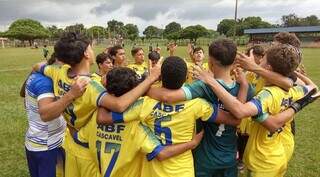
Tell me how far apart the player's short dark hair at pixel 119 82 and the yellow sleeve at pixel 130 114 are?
0.16m

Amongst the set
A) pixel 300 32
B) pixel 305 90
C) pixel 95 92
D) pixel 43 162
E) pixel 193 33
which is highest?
pixel 193 33

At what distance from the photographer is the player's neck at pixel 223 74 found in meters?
3.74

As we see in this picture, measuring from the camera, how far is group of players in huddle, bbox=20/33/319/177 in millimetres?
3535

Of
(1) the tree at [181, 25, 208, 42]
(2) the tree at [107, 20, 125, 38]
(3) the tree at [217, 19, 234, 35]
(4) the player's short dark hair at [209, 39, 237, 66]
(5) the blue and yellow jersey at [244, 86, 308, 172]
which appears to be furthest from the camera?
(2) the tree at [107, 20, 125, 38]

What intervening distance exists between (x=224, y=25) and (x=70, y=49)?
485 ft

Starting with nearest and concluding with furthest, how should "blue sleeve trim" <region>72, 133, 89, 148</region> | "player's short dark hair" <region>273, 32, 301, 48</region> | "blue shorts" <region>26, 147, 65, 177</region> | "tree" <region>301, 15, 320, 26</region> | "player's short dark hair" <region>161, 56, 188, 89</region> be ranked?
1. "player's short dark hair" <region>161, 56, 188, 89</region>
2. "blue sleeve trim" <region>72, 133, 89, 148</region>
3. "blue shorts" <region>26, 147, 65, 177</region>
4. "player's short dark hair" <region>273, 32, 301, 48</region>
5. "tree" <region>301, 15, 320, 26</region>

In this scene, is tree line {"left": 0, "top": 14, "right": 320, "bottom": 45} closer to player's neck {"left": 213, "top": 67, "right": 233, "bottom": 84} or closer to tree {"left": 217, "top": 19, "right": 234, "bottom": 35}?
tree {"left": 217, "top": 19, "right": 234, "bottom": 35}

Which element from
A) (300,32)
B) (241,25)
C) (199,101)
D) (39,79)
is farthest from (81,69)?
(241,25)

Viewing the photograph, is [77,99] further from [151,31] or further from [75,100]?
[151,31]

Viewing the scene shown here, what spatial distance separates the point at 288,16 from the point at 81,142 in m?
153

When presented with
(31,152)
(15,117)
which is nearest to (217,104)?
(31,152)

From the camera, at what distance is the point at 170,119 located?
354 cm

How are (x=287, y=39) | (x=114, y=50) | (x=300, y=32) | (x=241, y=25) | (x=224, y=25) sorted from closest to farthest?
(x=287, y=39), (x=114, y=50), (x=300, y=32), (x=241, y=25), (x=224, y=25)

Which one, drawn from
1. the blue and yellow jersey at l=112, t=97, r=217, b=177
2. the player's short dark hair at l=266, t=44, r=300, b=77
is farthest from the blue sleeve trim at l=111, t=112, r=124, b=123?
the player's short dark hair at l=266, t=44, r=300, b=77
